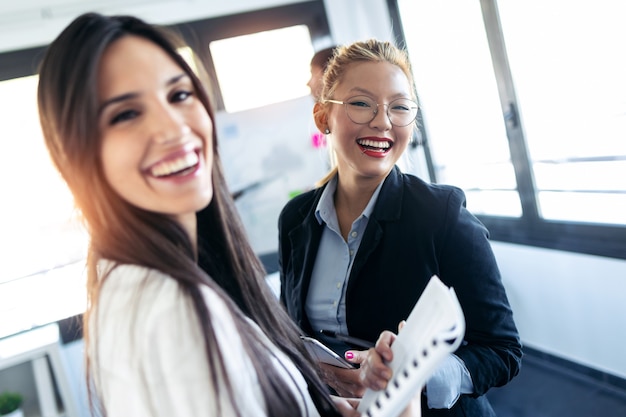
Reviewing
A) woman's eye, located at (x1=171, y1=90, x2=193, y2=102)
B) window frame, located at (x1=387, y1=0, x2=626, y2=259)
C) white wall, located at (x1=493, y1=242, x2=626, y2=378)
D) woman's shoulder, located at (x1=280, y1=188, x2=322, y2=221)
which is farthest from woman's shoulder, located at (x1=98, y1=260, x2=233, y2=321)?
window frame, located at (x1=387, y1=0, x2=626, y2=259)

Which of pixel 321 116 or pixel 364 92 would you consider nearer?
pixel 364 92

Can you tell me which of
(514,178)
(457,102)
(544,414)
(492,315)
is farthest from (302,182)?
(492,315)

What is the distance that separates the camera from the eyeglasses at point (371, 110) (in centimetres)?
119

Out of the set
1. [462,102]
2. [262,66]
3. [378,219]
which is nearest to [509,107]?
[462,102]

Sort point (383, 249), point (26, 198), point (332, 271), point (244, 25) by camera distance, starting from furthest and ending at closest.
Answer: point (244, 25) < point (26, 198) < point (332, 271) < point (383, 249)

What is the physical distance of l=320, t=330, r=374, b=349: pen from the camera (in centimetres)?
103

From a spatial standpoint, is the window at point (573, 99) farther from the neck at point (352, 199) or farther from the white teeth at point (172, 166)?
the white teeth at point (172, 166)

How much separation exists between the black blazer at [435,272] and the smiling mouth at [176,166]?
56 centimetres

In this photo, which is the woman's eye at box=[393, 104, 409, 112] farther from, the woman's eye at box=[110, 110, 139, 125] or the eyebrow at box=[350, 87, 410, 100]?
the woman's eye at box=[110, 110, 139, 125]

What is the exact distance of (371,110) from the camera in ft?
3.92

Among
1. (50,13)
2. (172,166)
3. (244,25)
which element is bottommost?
(172,166)

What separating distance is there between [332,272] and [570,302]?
6.12ft

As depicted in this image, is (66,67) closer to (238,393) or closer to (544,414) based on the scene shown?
(238,393)

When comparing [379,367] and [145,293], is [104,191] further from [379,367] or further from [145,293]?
[379,367]
